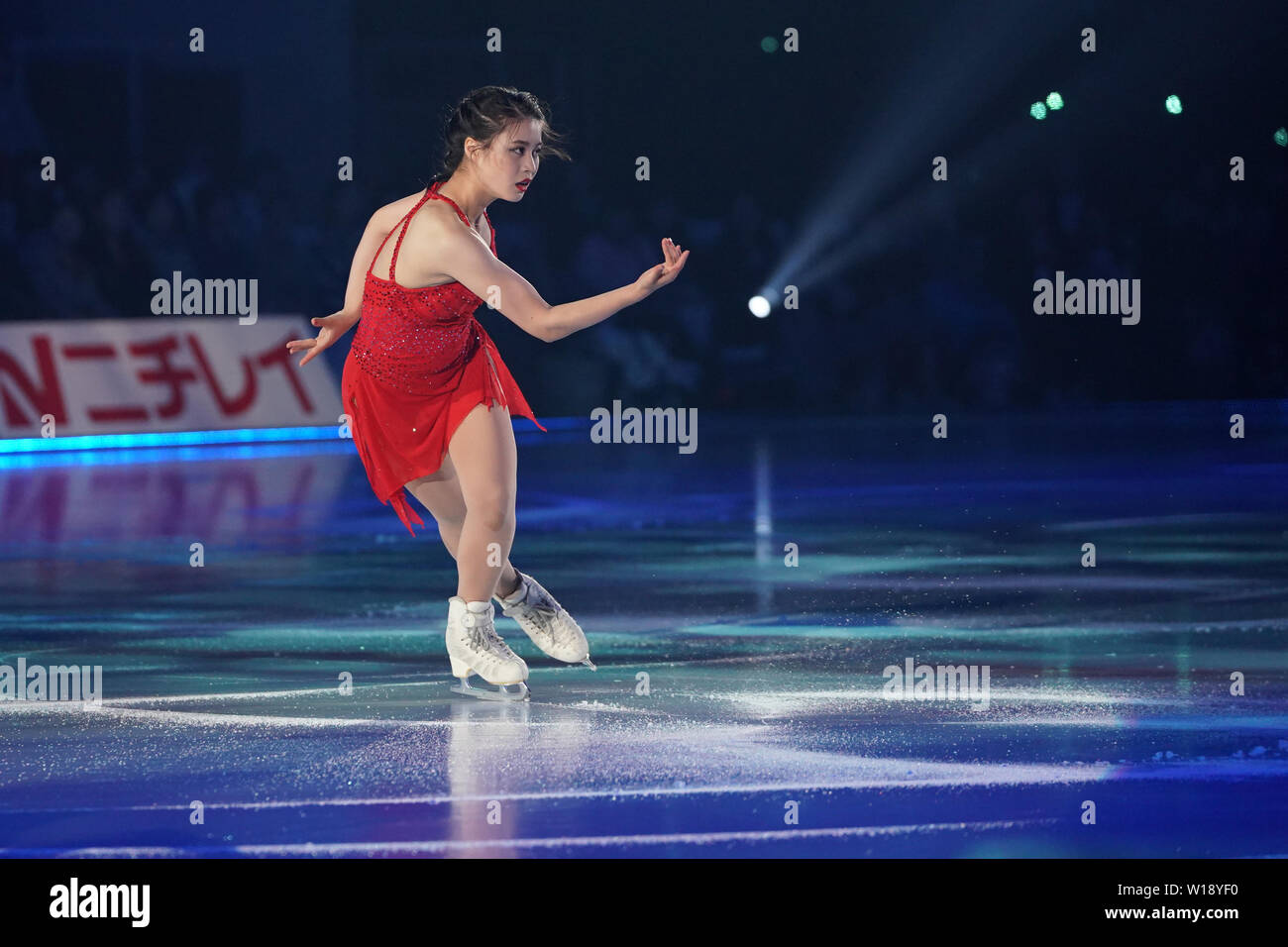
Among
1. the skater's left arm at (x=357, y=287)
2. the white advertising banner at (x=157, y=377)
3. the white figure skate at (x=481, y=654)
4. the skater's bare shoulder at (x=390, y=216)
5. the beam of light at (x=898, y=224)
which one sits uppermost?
the beam of light at (x=898, y=224)

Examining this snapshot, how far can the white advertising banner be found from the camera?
1338cm

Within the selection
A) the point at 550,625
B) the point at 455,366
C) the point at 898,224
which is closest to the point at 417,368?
the point at 455,366

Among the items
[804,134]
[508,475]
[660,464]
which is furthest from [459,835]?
[804,134]

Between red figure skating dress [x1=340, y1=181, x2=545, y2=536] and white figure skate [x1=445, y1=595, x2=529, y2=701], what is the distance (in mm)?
275

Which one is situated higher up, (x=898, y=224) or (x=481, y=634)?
(x=898, y=224)

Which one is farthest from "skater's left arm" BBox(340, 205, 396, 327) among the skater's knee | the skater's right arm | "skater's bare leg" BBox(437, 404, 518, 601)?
the skater's knee

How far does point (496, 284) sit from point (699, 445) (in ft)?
30.7

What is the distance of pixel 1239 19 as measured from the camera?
17.7 metres

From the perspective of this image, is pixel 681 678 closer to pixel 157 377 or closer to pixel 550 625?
pixel 550 625

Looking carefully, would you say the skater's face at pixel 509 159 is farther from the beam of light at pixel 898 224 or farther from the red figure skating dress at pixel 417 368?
the beam of light at pixel 898 224

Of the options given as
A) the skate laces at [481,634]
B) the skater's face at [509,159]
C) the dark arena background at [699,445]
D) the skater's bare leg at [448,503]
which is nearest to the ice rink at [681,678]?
the dark arena background at [699,445]

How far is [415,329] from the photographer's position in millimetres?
4824

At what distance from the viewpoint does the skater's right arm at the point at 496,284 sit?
4531 mm

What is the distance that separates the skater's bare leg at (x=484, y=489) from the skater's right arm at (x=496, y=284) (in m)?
0.33
